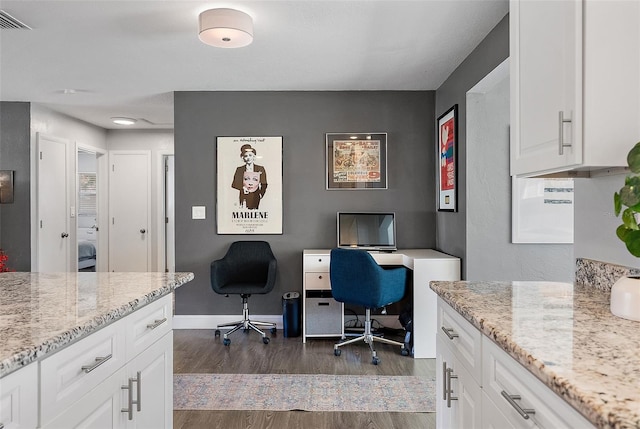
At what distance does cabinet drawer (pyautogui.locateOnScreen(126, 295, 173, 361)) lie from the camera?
4.78 ft

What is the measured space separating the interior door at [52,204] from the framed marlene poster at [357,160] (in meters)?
3.32

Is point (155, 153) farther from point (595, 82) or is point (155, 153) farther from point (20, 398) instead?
point (595, 82)

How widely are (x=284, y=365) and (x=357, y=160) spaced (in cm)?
206

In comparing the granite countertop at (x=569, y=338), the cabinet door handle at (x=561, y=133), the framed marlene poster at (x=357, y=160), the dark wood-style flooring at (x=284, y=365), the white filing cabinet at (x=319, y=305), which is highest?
the framed marlene poster at (x=357, y=160)

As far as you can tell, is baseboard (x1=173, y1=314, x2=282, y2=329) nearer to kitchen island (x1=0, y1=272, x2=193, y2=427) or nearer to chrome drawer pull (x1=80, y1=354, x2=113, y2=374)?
kitchen island (x1=0, y1=272, x2=193, y2=427)

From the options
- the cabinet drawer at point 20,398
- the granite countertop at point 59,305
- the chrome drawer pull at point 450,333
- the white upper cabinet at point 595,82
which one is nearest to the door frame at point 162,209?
the granite countertop at point 59,305

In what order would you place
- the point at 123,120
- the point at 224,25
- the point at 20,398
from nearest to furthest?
1. the point at 20,398
2. the point at 224,25
3. the point at 123,120

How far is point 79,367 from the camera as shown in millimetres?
1158

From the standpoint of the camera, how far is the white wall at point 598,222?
1.50 metres

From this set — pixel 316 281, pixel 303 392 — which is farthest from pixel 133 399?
pixel 316 281

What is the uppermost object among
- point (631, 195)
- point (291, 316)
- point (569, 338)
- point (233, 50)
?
point (233, 50)

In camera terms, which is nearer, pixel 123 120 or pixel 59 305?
pixel 59 305

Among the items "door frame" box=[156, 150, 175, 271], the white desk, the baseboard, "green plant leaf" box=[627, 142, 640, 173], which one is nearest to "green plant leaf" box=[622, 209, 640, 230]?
"green plant leaf" box=[627, 142, 640, 173]

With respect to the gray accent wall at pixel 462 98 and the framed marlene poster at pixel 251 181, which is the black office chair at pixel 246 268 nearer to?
the framed marlene poster at pixel 251 181
